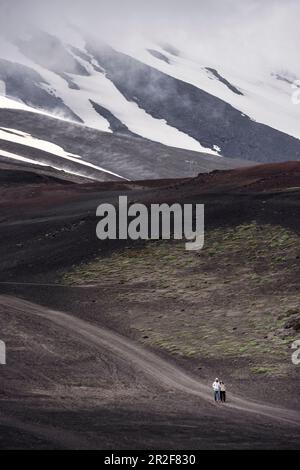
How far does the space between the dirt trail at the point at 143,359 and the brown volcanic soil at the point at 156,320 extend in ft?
0.67

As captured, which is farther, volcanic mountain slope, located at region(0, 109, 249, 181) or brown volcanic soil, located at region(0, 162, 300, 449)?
volcanic mountain slope, located at region(0, 109, 249, 181)

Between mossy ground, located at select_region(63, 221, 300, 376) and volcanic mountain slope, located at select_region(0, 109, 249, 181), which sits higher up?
volcanic mountain slope, located at select_region(0, 109, 249, 181)

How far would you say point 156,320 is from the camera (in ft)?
156

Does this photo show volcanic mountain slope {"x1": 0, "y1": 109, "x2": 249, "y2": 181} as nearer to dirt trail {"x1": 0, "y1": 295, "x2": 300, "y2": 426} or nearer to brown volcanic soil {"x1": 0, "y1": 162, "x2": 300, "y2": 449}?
brown volcanic soil {"x1": 0, "y1": 162, "x2": 300, "y2": 449}

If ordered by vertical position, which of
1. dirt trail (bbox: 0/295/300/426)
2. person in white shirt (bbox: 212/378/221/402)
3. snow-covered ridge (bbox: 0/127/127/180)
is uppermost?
snow-covered ridge (bbox: 0/127/127/180)

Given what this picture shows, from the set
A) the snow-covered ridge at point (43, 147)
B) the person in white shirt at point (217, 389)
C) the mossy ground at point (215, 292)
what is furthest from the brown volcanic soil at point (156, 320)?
the snow-covered ridge at point (43, 147)

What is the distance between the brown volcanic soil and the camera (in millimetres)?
27391

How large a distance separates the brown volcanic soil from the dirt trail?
8.0 inches

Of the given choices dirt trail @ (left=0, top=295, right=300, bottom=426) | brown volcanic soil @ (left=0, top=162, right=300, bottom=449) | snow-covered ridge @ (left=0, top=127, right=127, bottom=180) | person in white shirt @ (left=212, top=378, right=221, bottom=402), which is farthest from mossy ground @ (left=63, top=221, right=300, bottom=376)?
snow-covered ridge @ (left=0, top=127, right=127, bottom=180)

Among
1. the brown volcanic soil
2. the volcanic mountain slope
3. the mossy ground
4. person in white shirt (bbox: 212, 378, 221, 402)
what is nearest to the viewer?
the brown volcanic soil

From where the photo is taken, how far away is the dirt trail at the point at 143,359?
3288 cm

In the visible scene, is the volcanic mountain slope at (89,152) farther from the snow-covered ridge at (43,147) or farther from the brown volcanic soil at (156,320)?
the brown volcanic soil at (156,320)
